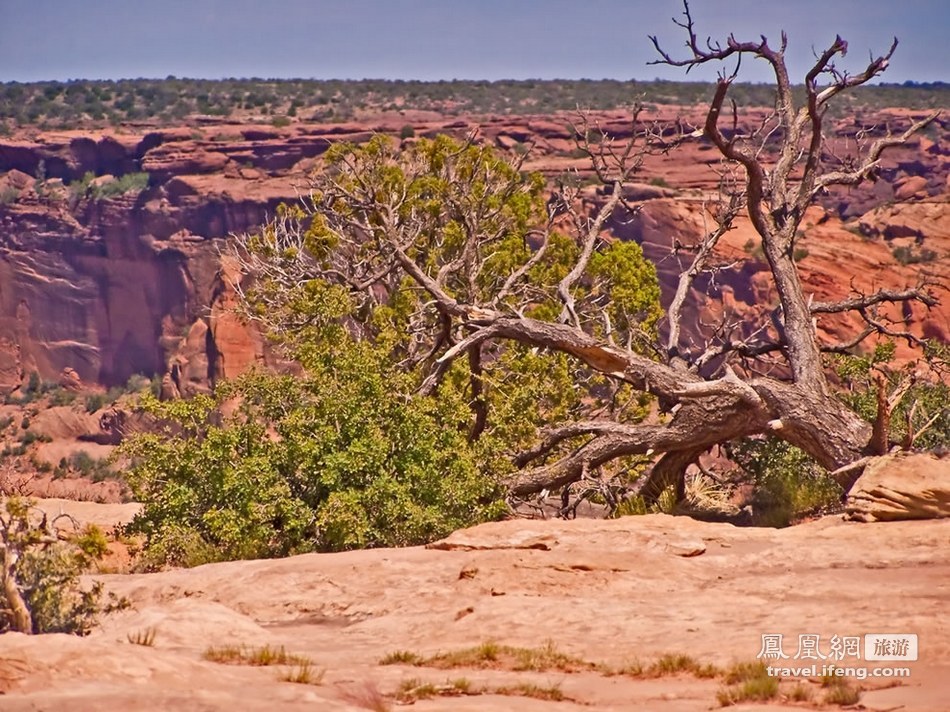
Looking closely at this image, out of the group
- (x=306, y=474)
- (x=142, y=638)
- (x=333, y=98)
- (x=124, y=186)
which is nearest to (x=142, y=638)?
(x=142, y=638)

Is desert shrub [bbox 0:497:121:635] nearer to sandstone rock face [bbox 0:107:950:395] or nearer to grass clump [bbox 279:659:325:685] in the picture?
grass clump [bbox 279:659:325:685]

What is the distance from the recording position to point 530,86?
91750mm

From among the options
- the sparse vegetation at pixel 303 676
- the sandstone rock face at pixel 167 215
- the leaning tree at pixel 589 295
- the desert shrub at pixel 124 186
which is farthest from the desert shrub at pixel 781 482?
the desert shrub at pixel 124 186

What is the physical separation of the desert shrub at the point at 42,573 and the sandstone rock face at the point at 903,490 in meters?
6.73

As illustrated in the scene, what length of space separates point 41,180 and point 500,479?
63.2 metres

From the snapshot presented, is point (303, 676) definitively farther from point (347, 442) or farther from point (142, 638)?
point (347, 442)

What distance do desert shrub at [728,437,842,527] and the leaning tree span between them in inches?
32.5

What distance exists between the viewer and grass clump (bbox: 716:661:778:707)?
22.4 feet

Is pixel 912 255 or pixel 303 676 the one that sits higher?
pixel 912 255

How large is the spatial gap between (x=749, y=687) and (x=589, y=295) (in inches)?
589

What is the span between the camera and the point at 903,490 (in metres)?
11.2

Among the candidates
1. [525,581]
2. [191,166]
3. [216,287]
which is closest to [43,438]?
[216,287]

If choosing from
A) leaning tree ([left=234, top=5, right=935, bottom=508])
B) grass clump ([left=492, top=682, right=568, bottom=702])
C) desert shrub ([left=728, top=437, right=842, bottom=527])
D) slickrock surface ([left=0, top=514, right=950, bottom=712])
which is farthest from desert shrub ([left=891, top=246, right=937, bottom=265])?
grass clump ([left=492, top=682, right=568, bottom=702])

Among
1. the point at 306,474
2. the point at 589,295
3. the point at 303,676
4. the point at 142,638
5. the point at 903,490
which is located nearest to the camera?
the point at 303,676
